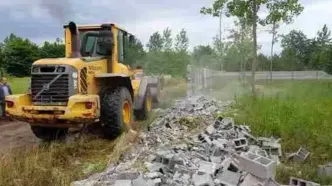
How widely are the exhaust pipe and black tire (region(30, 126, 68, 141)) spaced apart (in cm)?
173

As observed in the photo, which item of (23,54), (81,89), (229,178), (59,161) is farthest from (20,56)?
(229,178)

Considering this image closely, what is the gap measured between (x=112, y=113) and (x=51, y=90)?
49.9 inches

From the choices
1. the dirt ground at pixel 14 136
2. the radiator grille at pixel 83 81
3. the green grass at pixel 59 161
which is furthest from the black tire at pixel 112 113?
the dirt ground at pixel 14 136

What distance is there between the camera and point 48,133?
29.9 ft

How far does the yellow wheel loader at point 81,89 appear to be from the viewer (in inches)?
301

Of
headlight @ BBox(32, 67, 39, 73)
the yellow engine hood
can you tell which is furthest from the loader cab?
headlight @ BBox(32, 67, 39, 73)

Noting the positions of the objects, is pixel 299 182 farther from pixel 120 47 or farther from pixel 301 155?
pixel 120 47

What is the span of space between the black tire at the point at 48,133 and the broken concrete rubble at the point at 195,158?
2058 millimetres

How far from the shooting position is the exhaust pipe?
8.75m

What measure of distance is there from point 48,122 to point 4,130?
378 centimetres

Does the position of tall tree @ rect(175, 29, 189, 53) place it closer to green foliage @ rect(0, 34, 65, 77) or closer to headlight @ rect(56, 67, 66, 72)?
green foliage @ rect(0, 34, 65, 77)

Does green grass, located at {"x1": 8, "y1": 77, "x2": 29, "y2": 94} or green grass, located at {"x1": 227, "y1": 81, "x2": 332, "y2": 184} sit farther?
green grass, located at {"x1": 8, "y1": 77, "x2": 29, "y2": 94}


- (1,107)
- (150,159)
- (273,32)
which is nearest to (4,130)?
(1,107)

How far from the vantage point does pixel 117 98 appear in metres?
8.47
